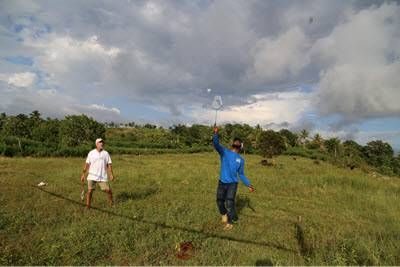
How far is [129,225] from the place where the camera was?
9.02m

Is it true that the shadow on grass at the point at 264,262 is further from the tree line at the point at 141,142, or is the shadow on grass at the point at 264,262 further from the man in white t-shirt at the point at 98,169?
the tree line at the point at 141,142

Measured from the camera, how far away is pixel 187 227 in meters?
9.30

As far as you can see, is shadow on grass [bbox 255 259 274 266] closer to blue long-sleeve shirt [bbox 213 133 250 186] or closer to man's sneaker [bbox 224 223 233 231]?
man's sneaker [bbox 224 223 233 231]

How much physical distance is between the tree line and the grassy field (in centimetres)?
2796

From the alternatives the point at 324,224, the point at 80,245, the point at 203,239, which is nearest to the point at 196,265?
the point at 203,239

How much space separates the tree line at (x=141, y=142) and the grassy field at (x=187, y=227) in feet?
91.7

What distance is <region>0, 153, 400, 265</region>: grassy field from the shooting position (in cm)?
704

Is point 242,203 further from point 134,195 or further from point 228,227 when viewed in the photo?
point 228,227

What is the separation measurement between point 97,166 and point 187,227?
12.9 feet

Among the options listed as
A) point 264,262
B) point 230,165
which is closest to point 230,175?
point 230,165

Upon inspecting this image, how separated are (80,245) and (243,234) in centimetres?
387

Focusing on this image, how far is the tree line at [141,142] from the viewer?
142ft

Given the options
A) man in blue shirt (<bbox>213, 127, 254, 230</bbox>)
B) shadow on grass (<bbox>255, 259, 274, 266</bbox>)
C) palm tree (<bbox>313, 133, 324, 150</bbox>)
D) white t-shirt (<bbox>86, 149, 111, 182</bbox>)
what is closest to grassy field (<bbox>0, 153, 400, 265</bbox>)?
shadow on grass (<bbox>255, 259, 274, 266</bbox>)

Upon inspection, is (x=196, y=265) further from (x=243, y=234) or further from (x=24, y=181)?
(x=24, y=181)
